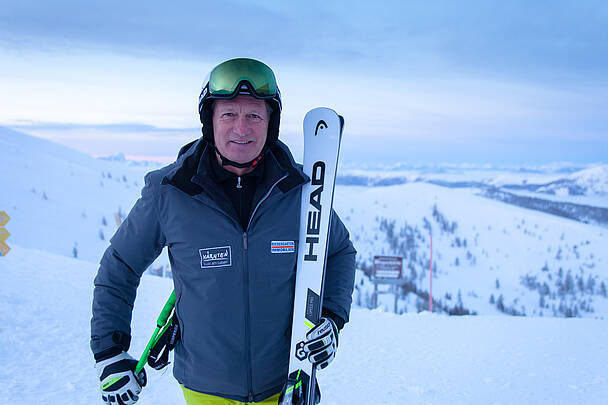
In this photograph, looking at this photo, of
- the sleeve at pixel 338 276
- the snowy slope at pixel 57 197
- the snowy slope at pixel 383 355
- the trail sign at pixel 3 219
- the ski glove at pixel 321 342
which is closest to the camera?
the ski glove at pixel 321 342

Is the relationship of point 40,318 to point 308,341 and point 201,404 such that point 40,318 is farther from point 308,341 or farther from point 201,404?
point 308,341

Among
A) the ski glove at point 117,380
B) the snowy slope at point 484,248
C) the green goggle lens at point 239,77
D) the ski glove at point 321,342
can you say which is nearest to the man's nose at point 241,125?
the green goggle lens at point 239,77

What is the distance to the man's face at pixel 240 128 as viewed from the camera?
174 centimetres

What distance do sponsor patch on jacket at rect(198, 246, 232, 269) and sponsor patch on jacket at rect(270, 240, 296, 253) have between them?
7.0 inches

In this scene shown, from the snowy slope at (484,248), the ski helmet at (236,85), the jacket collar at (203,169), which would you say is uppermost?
the ski helmet at (236,85)

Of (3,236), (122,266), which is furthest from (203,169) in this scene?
(3,236)

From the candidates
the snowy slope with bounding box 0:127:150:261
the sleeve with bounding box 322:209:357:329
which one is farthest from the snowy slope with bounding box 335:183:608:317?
the sleeve with bounding box 322:209:357:329

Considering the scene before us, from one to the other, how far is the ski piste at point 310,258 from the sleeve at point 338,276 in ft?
0.33

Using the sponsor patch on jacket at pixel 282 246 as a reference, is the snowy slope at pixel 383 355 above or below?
below

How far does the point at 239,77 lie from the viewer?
1756 millimetres

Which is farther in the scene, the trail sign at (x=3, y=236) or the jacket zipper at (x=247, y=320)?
the trail sign at (x=3, y=236)

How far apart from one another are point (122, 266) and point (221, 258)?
0.44 metres

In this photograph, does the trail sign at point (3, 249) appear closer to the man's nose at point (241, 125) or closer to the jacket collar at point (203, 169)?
the jacket collar at point (203, 169)

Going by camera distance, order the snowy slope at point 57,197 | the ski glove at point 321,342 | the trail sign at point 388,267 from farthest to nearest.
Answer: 1. the snowy slope at point 57,197
2. the trail sign at point 388,267
3. the ski glove at point 321,342
